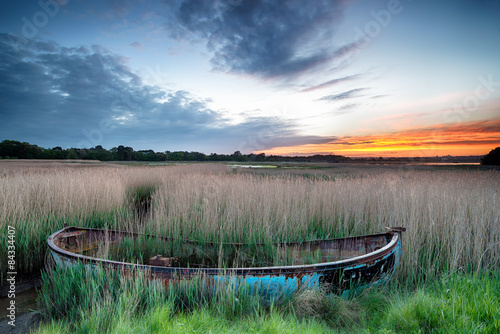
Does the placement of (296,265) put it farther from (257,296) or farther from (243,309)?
(243,309)

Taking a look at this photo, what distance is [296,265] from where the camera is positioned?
10.2 feet

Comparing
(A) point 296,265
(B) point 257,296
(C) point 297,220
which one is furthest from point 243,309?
(C) point 297,220

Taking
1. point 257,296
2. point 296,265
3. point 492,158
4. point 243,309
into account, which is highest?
point 492,158

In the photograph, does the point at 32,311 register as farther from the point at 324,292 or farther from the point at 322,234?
the point at 322,234

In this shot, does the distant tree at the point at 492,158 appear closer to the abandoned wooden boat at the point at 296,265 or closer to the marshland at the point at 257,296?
the marshland at the point at 257,296

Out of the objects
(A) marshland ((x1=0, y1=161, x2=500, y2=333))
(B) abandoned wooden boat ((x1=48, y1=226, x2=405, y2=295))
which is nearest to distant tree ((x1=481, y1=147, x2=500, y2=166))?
(A) marshland ((x1=0, y1=161, x2=500, y2=333))

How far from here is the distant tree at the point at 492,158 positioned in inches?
900

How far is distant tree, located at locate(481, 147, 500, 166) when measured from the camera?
2287 centimetres

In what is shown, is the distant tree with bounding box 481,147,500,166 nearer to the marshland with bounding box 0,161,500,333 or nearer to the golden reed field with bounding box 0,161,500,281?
the golden reed field with bounding box 0,161,500,281

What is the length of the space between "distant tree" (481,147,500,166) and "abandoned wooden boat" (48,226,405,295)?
28538 mm

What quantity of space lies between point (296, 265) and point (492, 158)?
31.6m

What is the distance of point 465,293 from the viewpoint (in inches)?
112

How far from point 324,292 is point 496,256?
340 cm

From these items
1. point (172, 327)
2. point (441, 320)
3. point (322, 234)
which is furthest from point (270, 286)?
point (322, 234)
